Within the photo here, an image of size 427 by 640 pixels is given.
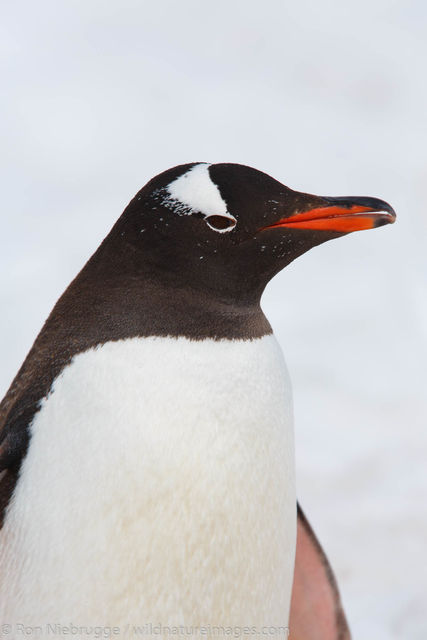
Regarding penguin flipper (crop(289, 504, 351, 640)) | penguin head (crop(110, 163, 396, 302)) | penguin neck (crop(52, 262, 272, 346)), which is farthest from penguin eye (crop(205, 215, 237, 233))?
penguin flipper (crop(289, 504, 351, 640))

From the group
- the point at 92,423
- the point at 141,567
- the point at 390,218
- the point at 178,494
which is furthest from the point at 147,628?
the point at 390,218

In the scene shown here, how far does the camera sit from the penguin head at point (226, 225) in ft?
4.69

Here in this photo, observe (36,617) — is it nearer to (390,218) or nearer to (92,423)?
(92,423)

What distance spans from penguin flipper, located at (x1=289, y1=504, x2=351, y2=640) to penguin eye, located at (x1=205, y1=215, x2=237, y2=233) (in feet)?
2.14

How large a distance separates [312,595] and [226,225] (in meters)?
0.80

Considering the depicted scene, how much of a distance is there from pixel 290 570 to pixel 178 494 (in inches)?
12.3

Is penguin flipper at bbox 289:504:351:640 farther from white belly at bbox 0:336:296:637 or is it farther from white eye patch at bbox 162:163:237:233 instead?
white eye patch at bbox 162:163:237:233

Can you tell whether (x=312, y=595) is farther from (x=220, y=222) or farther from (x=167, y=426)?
(x=220, y=222)

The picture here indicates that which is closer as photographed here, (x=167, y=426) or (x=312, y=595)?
(x=167, y=426)

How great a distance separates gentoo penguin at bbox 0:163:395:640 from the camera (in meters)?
1.35

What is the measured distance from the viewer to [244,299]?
1.47 m

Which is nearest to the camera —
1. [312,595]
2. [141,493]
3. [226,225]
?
[141,493]

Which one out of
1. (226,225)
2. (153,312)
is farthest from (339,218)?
(153,312)

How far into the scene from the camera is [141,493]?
1335 mm
